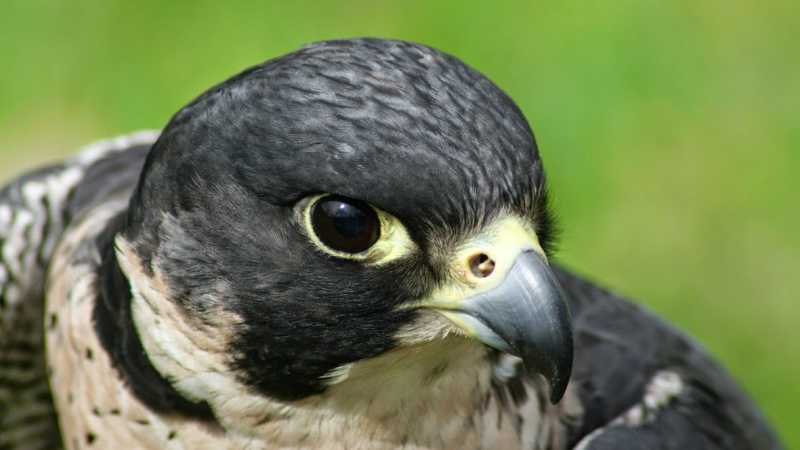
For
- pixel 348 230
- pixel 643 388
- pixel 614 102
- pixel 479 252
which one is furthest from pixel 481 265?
pixel 614 102

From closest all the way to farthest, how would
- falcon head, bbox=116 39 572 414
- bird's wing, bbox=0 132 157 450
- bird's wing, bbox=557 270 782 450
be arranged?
1. falcon head, bbox=116 39 572 414
2. bird's wing, bbox=557 270 782 450
3. bird's wing, bbox=0 132 157 450

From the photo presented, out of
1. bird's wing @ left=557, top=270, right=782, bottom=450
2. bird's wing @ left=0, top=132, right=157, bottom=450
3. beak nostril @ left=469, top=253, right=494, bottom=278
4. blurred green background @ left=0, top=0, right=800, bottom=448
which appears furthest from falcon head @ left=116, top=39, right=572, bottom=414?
blurred green background @ left=0, top=0, right=800, bottom=448

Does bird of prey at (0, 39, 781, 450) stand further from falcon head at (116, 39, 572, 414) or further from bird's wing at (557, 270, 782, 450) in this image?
bird's wing at (557, 270, 782, 450)

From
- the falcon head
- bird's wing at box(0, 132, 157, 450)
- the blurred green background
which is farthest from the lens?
the blurred green background

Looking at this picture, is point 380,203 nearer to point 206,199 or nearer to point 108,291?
point 206,199

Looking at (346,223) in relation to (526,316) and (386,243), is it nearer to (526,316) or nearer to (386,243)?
(386,243)

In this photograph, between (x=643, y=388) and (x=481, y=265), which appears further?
(x=643, y=388)
